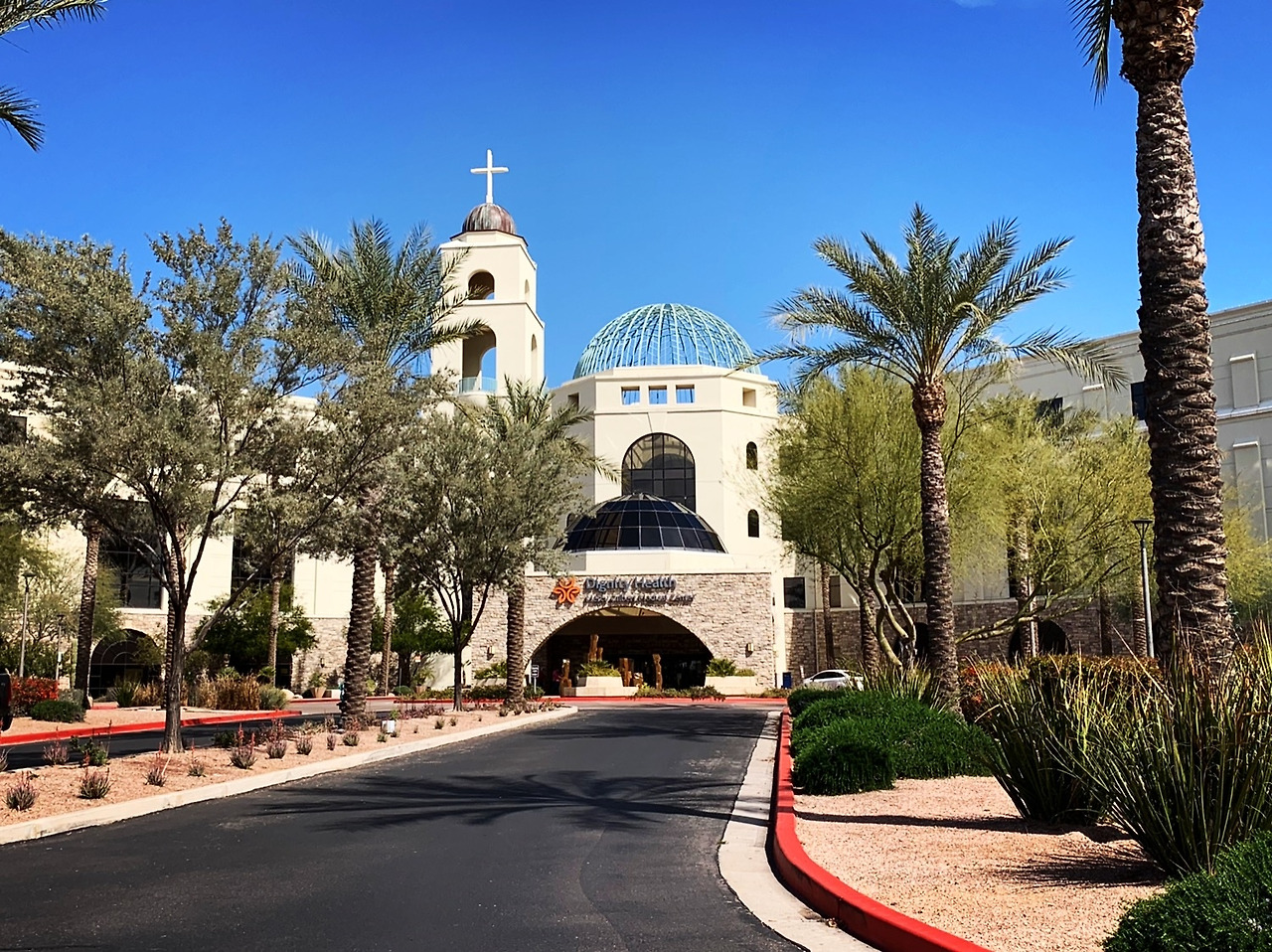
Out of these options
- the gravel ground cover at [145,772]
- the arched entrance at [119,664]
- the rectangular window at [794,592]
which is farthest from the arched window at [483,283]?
the gravel ground cover at [145,772]

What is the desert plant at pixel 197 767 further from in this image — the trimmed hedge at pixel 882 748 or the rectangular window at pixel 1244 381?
the rectangular window at pixel 1244 381

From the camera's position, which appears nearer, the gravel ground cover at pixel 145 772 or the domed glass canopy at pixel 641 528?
the gravel ground cover at pixel 145 772

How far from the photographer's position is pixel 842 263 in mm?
21266

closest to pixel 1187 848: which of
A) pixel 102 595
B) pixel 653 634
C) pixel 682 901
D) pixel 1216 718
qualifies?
pixel 1216 718

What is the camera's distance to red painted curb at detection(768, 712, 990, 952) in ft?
18.8

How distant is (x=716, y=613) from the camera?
47438mm

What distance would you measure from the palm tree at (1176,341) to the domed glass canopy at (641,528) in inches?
1561

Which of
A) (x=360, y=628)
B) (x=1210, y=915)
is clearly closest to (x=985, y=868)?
(x=1210, y=915)

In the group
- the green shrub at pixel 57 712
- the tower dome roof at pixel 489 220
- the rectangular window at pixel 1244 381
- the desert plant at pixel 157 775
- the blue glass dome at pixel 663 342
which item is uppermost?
the tower dome roof at pixel 489 220

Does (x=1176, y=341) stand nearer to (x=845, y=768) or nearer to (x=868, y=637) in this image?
(x=845, y=768)

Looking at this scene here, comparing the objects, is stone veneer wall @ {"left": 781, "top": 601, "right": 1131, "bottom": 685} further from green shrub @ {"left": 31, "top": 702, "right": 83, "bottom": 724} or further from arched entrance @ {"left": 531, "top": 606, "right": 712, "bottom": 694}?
green shrub @ {"left": 31, "top": 702, "right": 83, "bottom": 724}

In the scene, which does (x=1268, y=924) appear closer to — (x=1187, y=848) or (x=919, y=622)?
(x=1187, y=848)

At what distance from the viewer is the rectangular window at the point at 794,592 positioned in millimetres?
57312

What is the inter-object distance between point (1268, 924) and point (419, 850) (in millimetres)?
6506
